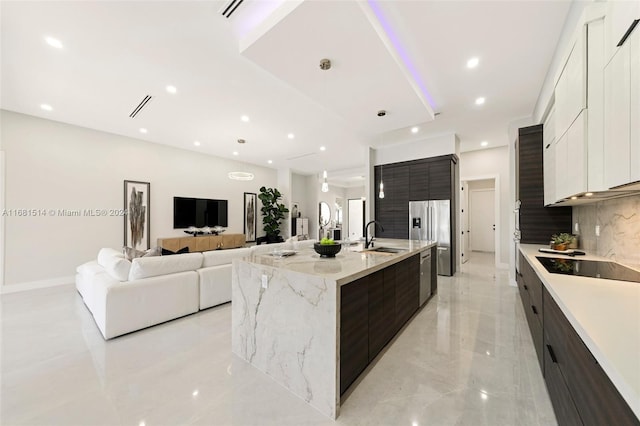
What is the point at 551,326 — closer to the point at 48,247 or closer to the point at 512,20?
the point at 512,20

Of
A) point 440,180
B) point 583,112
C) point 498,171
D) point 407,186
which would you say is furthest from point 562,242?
point 498,171

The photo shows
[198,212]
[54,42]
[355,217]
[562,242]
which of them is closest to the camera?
[54,42]

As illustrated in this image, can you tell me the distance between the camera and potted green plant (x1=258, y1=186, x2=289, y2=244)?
8.43m

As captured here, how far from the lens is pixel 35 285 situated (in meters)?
4.37

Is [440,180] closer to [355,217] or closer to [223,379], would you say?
[223,379]

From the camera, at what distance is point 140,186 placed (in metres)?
5.77

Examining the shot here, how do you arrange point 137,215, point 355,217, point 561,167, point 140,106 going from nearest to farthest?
1. point 561,167
2. point 140,106
3. point 137,215
4. point 355,217

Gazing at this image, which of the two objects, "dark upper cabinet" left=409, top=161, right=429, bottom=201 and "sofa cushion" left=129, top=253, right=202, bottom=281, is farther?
"dark upper cabinet" left=409, top=161, right=429, bottom=201

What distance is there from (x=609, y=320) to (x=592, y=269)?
1198 mm

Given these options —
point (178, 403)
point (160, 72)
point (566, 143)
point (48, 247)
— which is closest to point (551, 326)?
point (566, 143)

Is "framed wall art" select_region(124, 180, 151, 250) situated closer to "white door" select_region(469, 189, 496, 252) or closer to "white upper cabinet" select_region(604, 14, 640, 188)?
"white upper cabinet" select_region(604, 14, 640, 188)

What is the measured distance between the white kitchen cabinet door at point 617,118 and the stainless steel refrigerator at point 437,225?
Answer: 12.6 ft

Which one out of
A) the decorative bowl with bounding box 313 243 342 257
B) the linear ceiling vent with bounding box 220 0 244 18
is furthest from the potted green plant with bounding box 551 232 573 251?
the linear ceiling vent with bounding box 220 0 244 18

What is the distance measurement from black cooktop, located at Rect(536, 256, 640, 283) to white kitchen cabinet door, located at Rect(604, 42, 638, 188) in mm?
604
